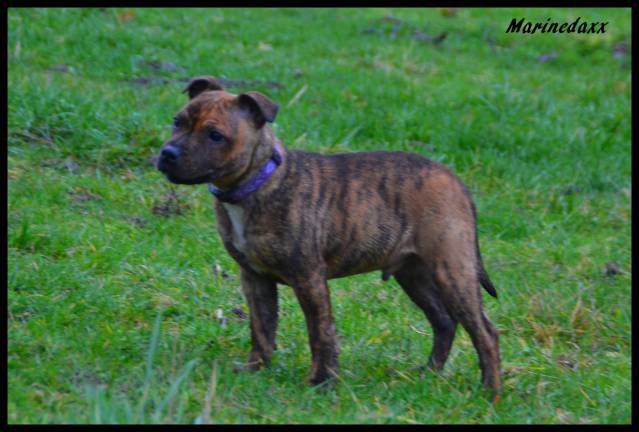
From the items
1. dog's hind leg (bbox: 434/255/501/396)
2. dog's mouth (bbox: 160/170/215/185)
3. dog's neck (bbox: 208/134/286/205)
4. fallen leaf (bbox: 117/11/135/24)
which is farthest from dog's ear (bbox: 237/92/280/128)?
fallen leaf (bbox: 117/11/135/24)

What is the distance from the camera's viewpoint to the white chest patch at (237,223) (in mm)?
6039

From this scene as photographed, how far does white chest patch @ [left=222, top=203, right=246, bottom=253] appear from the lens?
19.8 ft

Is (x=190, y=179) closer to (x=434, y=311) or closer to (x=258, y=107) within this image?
(x=258, y=107)

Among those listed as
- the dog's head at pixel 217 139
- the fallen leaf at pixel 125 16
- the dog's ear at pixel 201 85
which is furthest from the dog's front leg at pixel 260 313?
the fallen leaf at pixel 125 16

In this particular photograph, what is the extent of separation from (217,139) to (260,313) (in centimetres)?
122

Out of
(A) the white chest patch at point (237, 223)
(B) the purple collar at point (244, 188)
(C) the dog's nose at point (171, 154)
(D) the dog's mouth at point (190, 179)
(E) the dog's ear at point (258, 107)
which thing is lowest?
(A) the white chest patch at point (237, 223)

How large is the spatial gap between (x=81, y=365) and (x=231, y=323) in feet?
4.66

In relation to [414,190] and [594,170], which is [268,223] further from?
[594,170]

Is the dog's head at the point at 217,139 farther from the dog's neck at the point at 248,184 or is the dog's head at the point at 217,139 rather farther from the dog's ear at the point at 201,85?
the dog's ear at the point at 201,85

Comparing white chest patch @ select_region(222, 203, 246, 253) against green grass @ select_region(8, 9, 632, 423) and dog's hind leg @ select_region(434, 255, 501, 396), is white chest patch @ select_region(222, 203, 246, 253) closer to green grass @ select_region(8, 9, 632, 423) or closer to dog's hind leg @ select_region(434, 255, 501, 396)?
green grass @ select_region(8, 9, 632, 423)

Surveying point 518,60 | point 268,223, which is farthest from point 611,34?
point 268,223

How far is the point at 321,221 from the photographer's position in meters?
6.21

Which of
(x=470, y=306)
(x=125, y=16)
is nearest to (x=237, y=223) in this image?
(x=470, y=306)

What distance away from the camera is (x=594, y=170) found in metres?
11.1
